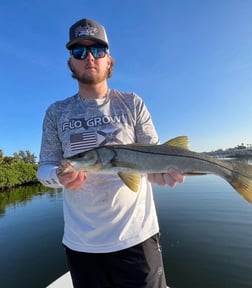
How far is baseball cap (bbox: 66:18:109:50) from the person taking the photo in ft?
Answer: 10.9

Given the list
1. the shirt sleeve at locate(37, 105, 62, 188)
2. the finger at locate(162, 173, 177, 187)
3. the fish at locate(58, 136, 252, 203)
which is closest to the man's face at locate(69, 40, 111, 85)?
the shirt sleeve at locate(37, 105, 62, 188)

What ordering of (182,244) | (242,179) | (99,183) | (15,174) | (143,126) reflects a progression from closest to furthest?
1. (242,179)
2. (99,183)
3. (143,126)
4. (182,244)
5. (15,174)

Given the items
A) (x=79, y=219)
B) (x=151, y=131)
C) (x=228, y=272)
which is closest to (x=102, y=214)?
(x=79, y=219)

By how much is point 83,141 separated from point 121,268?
1.28m

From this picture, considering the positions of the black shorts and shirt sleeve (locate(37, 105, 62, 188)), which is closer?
the black shorts

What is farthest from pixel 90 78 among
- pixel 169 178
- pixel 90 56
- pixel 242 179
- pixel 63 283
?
pixel 63 283

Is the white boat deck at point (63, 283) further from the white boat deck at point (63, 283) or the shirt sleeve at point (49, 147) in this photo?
the shirt sleeve at point (49, 147)

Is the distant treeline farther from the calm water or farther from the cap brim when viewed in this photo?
the cap brim

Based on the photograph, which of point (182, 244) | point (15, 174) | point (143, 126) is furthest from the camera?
point (15, 174)

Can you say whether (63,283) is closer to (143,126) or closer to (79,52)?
(143,126)

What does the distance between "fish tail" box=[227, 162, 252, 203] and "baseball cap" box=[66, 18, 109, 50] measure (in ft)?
A: 6.41

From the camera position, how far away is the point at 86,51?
3.29m

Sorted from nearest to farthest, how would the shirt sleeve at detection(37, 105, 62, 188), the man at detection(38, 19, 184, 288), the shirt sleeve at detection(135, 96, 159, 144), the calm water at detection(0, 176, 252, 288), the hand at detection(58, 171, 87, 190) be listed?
the hand at detection(58, 171, 87, 190)
the man at detection(38, 19, 184, 288)
the shirt sleeve at detection(37, 105, 62, 188)
the shirt sleeve at detection(135, 96, 159, 144)
the calm water at detection(0, 176, 252, 288)

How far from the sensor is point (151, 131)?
3.22 meters
